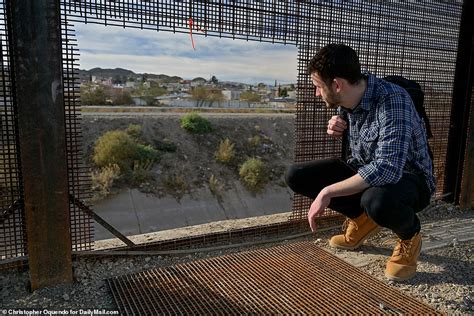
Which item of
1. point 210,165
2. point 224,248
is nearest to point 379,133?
point 224,248

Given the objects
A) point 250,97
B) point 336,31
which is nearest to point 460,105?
point 336,31

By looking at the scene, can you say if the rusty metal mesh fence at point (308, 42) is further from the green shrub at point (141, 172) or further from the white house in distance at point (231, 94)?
the white house in distance at point (231, 94)

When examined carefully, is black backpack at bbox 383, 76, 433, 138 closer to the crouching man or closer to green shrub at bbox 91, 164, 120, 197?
the crouching man

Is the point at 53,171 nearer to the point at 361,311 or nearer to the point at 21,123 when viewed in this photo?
the point at 21,123

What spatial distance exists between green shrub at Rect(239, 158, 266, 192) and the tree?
2740cm

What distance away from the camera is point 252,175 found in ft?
57.0

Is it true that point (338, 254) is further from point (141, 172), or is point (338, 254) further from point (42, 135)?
point (141, 172)

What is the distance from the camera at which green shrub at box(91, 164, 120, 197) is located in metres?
14.2

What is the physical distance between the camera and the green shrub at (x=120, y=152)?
632 inches

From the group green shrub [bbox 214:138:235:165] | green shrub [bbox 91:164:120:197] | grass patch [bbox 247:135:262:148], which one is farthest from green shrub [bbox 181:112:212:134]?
green shrub [bbox 91:164:120:197]

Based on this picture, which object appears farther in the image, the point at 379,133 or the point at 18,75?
the point at 379,133

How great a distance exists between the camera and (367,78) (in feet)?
9.41

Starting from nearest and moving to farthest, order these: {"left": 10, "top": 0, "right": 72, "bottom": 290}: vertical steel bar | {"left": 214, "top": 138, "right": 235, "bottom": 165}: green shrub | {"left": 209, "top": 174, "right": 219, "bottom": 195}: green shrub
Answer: {"left": 10, "top": 0, "right": 72, "bottom": 290}: vertical steel bar
{"left": 209, "top": 174, "right": 219, "bottom": 195}: green shrub
{"left": 214, "top": 138, "right": 235, "bottom": 165}: green shrub

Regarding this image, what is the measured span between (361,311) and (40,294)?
2.13 meters
